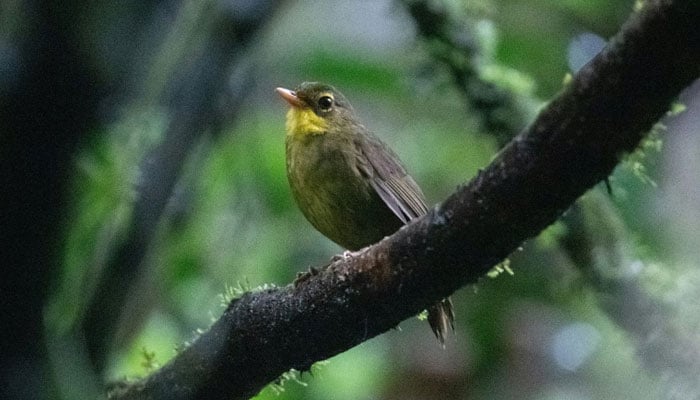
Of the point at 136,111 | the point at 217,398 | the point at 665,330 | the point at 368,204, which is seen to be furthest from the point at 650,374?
the point at 136,111

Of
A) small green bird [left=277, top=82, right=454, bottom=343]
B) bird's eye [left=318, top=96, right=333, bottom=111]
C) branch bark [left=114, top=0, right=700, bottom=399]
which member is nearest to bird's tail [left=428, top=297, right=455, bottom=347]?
small green bird [left=277, top=82, right=454, bottom=343]

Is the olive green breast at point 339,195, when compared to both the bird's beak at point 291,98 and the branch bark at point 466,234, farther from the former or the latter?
the branch bark at point 466,234

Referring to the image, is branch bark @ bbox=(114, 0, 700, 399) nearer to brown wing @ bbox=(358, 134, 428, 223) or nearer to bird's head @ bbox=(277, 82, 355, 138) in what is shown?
brown wing @ bbox=(358, 134, 428, 223)

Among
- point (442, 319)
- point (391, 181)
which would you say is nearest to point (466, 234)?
point (442, 319)

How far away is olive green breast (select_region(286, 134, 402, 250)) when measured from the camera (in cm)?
333

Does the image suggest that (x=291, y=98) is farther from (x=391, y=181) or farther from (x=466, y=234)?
(x=466, y=234)

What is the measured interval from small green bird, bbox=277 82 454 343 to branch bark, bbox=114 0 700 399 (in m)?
0.77

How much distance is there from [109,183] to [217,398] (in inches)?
23.5

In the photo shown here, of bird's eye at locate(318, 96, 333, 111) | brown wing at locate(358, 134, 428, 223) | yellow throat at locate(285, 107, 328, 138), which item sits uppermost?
brown wing at locate(358, 134, 428, 223)

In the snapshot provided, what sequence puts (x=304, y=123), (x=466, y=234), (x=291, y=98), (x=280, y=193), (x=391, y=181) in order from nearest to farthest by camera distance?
(x=466, y=234), (x=391, y=181), (x=304, y=123), (x=291, y=98), (x=280, y=193)

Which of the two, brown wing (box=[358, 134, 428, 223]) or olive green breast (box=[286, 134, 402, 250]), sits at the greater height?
brown wing (box=[358, 134, 428, 223])

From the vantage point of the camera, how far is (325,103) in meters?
3.86

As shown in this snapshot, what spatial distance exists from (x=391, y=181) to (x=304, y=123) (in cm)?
52

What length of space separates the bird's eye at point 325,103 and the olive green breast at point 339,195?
11.6 inches
